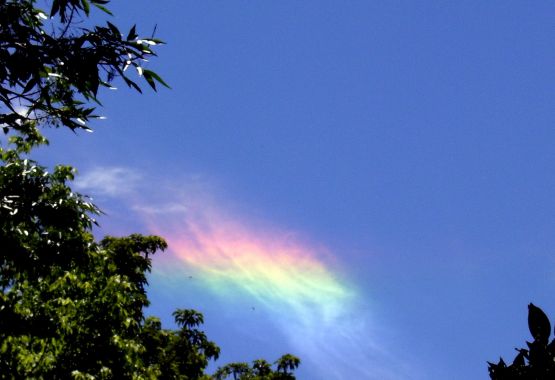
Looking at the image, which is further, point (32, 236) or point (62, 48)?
point (32, 236)

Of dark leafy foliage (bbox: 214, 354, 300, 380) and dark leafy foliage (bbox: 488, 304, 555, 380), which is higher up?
dark leafy foliage (bbox: 214, 354, 300, 380)

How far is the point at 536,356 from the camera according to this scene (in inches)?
180

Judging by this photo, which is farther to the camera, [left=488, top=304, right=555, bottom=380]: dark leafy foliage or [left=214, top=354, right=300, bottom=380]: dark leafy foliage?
[left=214, top=354, right=300, bottom=380]: dark leafy foliage

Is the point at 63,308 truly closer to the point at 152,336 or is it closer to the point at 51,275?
the point at 51,275

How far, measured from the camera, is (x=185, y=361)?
30703 millimetres

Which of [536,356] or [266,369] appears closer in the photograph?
[536,356]

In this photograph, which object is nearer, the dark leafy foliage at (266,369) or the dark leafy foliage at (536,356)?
the dark leafy foliage at (536,356)

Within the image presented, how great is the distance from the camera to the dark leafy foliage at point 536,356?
4.49 m

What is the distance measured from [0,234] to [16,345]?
9.59 ft

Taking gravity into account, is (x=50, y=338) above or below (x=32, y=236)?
below

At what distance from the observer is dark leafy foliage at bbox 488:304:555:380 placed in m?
4.49

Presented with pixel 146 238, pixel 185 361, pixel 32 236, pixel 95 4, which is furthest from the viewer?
pixel 185 361

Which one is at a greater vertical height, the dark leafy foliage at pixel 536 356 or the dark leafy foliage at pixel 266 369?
the dark leafy foliage at pixel 266 369

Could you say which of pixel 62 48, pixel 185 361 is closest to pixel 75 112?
pixel 62 48
